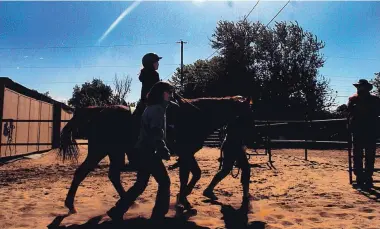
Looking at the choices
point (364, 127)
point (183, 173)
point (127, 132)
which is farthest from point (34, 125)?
point (364, 127)

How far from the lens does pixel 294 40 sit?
31953 millimetres

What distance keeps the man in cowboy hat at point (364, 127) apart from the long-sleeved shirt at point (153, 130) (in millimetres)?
4939

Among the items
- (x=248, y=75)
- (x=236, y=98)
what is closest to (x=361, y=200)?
(x=236, y=98)

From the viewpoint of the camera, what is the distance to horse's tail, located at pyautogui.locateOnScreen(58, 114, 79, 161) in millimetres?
4859

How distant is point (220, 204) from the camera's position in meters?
4.95

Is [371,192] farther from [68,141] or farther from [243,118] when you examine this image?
[68,141]

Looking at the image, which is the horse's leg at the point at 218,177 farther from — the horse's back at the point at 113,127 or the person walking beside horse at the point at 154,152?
the person walking beside horse at the point at 154,152

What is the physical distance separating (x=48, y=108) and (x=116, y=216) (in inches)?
652

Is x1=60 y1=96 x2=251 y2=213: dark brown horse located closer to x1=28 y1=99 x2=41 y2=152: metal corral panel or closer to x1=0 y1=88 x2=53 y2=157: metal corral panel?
x1=0 y1=88 x2=53 y2=157: metal corral panel

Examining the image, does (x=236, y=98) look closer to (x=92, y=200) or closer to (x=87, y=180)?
(x=92, y=200)

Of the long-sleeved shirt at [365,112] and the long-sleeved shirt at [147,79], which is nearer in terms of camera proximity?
the long-sleeved shirt at [147,79]

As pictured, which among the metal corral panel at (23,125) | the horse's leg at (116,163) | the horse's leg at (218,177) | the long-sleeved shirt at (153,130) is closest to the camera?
the long-sleeved shirt at (153,130)

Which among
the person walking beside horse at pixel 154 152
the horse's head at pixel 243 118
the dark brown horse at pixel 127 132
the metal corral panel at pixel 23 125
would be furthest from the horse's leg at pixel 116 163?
the metal corral panel at pixel 23 125

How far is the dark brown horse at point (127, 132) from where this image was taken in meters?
4.41
